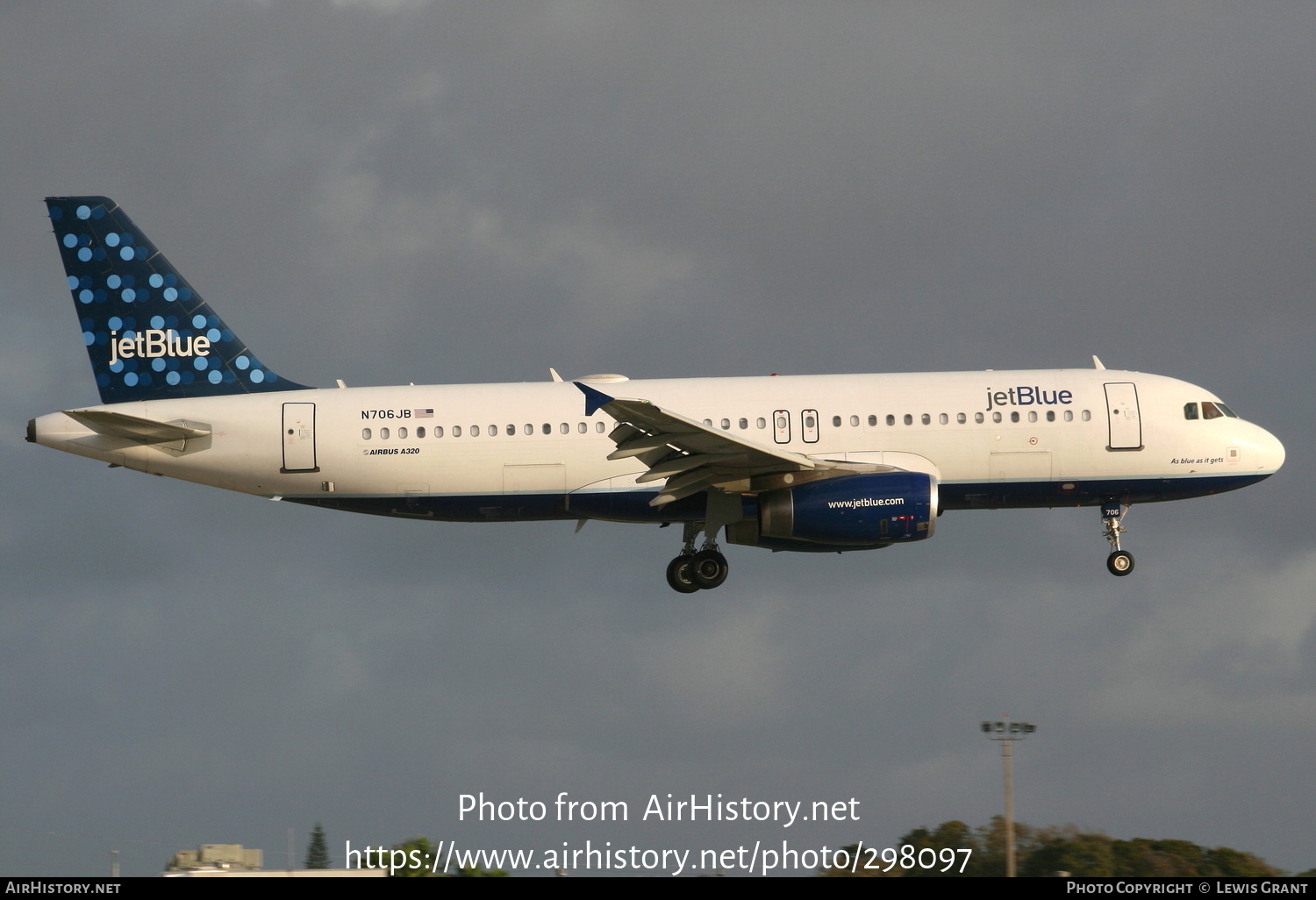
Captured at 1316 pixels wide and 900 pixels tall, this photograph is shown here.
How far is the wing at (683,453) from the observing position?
3103 cm

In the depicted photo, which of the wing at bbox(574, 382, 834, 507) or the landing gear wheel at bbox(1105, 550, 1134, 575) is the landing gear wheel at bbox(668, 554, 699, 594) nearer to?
the wing at bbox(574, 382, 834, 507)

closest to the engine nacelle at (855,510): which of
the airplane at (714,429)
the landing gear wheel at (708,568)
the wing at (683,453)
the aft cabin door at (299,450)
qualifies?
the airplane at (714,429)

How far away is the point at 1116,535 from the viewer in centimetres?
3638

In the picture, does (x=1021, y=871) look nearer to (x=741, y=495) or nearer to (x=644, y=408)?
(x=741, y=495)

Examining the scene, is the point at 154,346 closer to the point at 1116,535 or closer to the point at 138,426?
the point at 138,426

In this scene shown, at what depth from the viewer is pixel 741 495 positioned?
3428cm

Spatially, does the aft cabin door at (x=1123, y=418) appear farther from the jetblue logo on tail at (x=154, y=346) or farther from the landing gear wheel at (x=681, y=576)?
the jetblue logo on tail at (x=154, y=346)

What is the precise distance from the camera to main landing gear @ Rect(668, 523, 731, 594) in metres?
36.2

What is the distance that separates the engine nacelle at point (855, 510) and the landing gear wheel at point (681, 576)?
3098 millimetres

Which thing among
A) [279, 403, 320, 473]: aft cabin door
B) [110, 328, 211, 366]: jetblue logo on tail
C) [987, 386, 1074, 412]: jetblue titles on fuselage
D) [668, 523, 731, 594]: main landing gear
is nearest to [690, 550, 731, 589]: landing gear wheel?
[668, 523, 731, 594]: main landing gear

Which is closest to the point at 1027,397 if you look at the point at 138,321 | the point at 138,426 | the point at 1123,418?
the point at 1123,418

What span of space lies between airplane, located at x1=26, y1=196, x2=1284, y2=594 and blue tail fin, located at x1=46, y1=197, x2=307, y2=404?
0.94m
